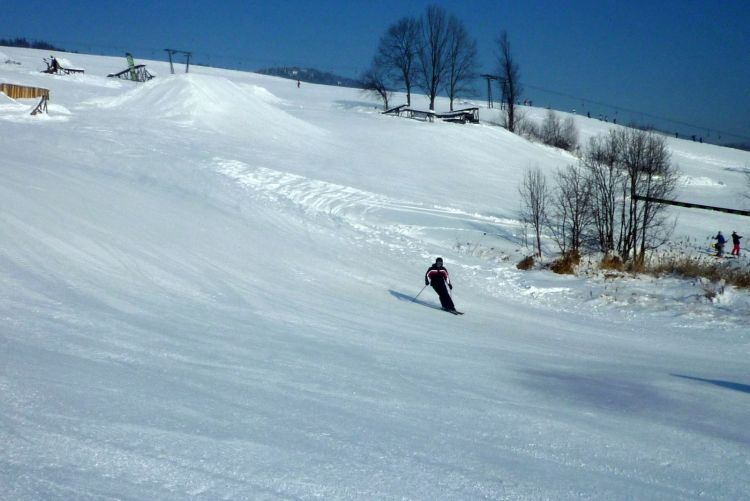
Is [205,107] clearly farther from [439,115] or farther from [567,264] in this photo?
[567,264]

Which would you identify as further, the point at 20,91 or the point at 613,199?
the point at 20,91

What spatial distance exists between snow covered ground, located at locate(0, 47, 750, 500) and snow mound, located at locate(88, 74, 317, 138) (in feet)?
27.2

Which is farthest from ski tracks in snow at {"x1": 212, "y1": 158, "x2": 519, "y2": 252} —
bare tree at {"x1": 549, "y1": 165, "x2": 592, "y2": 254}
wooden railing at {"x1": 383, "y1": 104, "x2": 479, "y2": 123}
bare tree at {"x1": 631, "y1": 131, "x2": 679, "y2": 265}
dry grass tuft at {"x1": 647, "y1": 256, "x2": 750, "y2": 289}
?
wooden railing at {"x1": 383, "y1": 104, "x2": 479, "y2": 123}

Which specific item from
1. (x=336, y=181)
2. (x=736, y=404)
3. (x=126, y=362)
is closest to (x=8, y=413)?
(x=126, y=362)

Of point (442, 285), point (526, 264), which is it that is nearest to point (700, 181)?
point (526, 264)

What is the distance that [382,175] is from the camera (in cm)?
3303

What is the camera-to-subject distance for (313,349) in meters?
9.16

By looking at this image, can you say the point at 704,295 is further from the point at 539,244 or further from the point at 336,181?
the point at 336,181

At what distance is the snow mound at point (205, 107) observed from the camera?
3734 cm

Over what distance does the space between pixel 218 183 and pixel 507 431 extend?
2052 cm

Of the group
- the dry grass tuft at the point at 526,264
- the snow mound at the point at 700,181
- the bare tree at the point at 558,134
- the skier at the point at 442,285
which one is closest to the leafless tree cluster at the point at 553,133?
the bare tree at the point at 558,134

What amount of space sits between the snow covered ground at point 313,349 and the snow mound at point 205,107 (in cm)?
828

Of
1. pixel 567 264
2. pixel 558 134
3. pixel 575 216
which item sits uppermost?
pixel 558 134

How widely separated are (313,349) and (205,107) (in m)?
33.6
